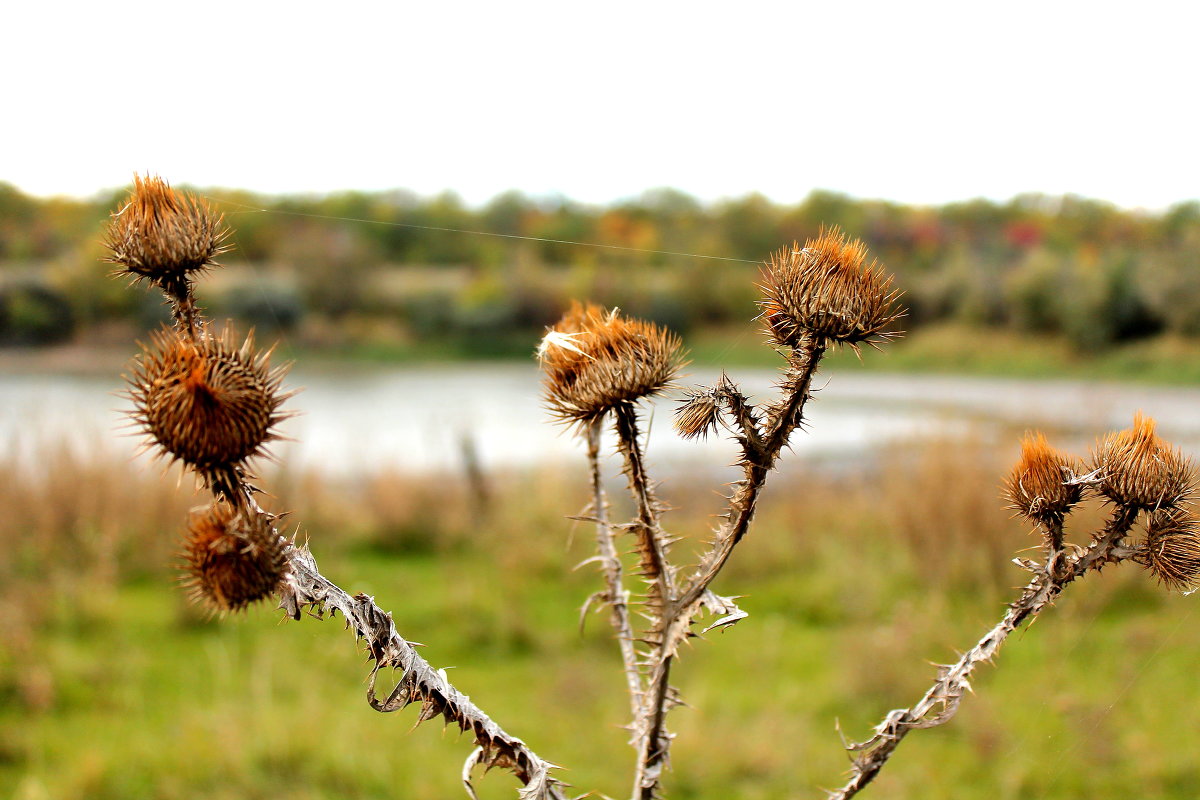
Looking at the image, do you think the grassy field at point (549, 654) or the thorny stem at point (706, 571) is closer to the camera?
the thorny stem at point (706, 571)

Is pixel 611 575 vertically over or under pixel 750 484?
under

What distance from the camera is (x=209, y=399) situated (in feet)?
2.68

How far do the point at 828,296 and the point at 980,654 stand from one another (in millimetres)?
397

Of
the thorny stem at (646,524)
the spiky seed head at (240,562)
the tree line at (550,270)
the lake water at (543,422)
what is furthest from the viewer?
the lake water at (543,422)

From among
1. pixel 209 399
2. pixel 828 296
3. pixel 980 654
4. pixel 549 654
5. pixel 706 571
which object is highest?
pixel 828 296

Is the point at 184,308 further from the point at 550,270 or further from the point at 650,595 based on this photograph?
the point at 550,270

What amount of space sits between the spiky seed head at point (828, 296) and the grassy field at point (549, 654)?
2.05 meters

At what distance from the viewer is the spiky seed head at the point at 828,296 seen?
919 mm

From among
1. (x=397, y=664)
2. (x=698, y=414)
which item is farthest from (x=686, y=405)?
(x=397, y=664)

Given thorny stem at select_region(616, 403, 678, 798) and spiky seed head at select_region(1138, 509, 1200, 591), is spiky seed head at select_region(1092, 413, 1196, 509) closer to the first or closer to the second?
spiky seed head at select_region(1138, 509, 1200, 591)

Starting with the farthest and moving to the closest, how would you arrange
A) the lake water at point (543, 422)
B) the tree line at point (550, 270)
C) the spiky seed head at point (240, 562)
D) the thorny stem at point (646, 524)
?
the lake water at point (543, 422), the tree line at point (550, 270), the thorny stem at point (646, 524), the spiky seed head at point (240, 562)

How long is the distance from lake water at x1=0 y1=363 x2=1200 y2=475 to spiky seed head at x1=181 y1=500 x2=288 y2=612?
0.40 meters

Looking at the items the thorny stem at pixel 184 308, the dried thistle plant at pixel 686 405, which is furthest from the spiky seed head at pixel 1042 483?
the thorny stem at pixel 184 308

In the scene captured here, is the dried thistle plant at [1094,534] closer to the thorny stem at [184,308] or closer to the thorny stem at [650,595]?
the thorny stem at [650,595]
